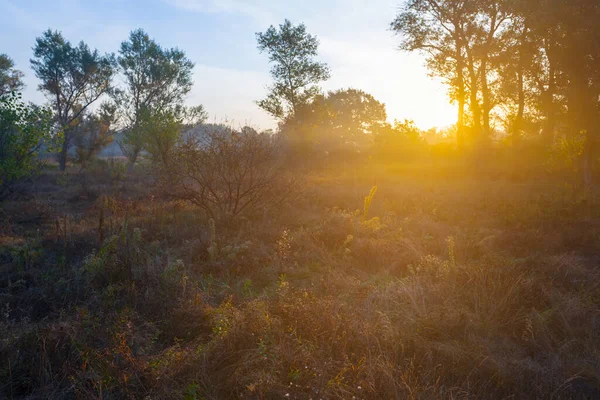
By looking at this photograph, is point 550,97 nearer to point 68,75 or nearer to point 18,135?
point 18,135

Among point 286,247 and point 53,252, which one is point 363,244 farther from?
point 53,252

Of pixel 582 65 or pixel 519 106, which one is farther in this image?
pixel 519 106

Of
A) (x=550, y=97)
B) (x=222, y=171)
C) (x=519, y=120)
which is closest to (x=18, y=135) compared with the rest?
(x=222, y=171)

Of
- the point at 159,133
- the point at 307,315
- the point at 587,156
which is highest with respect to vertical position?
the point at 159,133

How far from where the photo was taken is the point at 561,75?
12586 millimetres

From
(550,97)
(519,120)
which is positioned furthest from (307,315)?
(519,120)

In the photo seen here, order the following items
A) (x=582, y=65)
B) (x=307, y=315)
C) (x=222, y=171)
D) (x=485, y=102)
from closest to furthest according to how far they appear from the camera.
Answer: (x=307, y=315) → (x=222, y=171) → (x=582, y=65) → (x=485, y=102)

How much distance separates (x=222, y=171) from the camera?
985cm

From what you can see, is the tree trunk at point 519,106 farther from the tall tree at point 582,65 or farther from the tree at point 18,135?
the tree at point 18,135

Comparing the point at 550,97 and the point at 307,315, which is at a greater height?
the point at 550,97

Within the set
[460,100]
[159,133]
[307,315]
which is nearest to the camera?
[307,315]

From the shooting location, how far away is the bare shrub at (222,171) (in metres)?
9.71

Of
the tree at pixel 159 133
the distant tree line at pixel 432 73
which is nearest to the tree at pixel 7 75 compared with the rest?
the distant tree line at pixel 432 73

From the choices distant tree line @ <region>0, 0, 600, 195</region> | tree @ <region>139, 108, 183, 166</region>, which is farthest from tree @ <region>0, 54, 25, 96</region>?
tree @ <region>139, 108, 183, 166</region>
